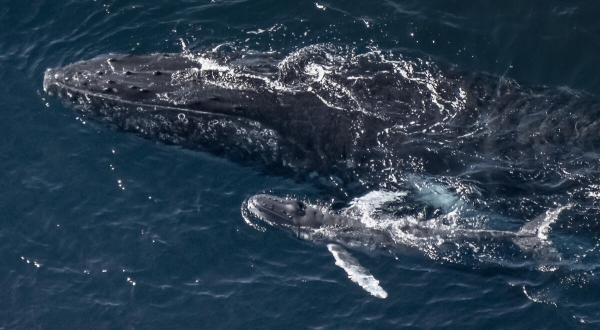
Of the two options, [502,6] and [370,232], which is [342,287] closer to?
[370,232]

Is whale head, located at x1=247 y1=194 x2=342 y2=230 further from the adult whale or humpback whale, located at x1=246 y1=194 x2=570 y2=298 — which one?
the adult whale

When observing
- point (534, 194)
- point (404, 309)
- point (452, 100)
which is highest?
point (452, 100)

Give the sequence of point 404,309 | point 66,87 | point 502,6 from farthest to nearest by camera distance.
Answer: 1. point 502,6
2. point 66,87
3. point 404,309

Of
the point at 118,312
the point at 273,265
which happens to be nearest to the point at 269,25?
the point at 273,265

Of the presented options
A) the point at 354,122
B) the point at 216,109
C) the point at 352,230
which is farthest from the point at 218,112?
the point at 352,230

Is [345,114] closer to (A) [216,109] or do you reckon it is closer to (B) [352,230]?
(B) [352,230]

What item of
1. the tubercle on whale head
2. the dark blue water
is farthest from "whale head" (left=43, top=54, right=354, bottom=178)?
the dark blue water

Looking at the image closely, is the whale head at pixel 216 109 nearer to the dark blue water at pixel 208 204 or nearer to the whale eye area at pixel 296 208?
the dark blue water at pixel 208 204
